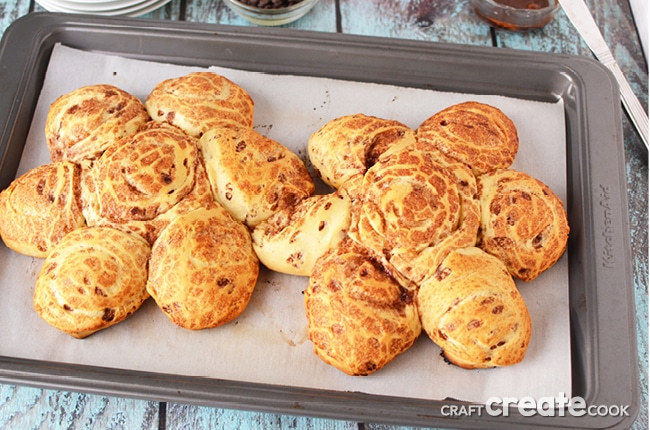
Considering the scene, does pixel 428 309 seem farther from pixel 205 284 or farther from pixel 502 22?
pixel 502 22

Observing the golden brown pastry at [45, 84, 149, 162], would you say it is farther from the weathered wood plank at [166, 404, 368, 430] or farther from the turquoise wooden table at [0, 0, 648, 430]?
the weathered wood plank at [166, 404, 368, 430]

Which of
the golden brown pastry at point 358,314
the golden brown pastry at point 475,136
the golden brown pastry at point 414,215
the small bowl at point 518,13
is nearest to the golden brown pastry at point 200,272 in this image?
the golden brown pastry at point 358,314

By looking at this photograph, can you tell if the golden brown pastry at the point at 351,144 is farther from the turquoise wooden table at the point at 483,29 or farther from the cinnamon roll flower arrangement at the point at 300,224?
the turquoise wooden table at the point at 483,29

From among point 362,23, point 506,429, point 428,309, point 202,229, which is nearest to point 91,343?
point 202,229

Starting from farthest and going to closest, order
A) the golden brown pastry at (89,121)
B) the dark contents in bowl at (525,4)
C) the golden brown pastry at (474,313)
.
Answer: the dark contents in bowl at (525,4) → the golden brown pastry at (89,121) → the golden brown pastry at (474,313)

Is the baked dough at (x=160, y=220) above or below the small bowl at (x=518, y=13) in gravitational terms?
below

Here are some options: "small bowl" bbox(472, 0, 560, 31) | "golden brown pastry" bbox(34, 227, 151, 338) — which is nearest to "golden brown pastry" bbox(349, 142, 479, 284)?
"golden brown pastry" bbox(34, 227, 151, 338)

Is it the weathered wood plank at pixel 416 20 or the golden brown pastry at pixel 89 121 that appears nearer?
the golden brown pastry at pixel 89 121

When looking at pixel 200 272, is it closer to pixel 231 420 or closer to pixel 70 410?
pixel 231 420
